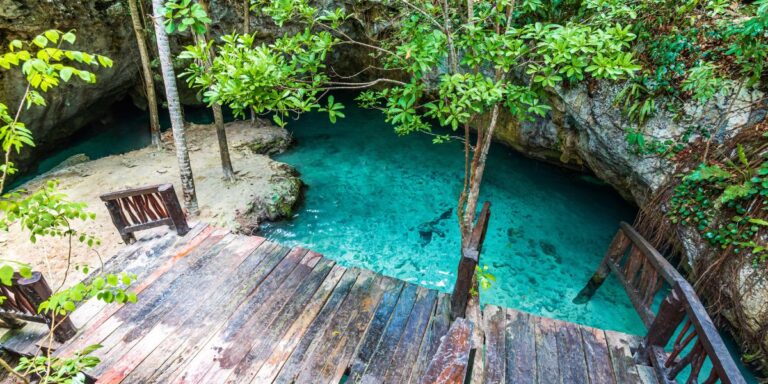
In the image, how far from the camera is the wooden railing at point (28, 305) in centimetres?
384

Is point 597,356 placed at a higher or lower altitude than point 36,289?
lower

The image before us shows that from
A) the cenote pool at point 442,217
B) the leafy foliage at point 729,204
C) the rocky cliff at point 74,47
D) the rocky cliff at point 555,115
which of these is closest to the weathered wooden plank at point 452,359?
the cenote pool at point 442,217

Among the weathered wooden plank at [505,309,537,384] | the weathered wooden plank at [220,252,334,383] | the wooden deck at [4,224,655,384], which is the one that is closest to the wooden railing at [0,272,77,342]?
the wooden deck at [4,224,655,384]

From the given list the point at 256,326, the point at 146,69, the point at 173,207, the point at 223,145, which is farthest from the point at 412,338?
the point at 146,69

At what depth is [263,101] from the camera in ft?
12.7

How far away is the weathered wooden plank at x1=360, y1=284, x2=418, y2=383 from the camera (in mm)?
3807

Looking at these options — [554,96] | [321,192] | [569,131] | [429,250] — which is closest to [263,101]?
[429,250]

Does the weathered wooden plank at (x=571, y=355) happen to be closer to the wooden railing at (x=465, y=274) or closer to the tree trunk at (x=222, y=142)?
the wooden railing at (x=465, y=274)

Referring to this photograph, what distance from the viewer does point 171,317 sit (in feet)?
14.5

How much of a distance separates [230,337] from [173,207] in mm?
2391

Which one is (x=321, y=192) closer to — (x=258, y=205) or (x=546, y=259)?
(x=258, y=205)

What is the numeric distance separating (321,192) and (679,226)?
775 centimetres

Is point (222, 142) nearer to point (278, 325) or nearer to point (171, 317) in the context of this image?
point (171, 317)

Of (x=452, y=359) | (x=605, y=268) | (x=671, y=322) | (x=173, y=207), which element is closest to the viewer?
(x=452, y=359)
